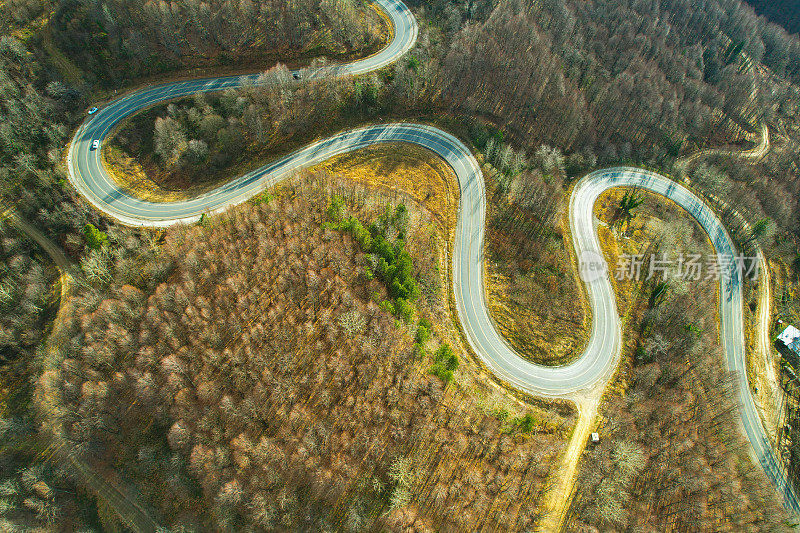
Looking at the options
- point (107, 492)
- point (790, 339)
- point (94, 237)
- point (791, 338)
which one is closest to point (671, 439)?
point (790, 339)

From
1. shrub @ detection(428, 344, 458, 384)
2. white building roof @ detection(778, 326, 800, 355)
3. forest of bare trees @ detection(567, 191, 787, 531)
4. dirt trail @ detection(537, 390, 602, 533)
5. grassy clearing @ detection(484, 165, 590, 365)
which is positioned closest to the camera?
dirt trail @ detection(537, 390, 602, 533)

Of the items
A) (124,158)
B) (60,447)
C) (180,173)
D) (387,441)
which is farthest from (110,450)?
(124,158)

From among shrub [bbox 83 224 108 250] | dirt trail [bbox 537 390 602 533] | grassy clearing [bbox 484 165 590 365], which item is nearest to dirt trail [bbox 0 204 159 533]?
shrub [bbox 83 224 108 250]

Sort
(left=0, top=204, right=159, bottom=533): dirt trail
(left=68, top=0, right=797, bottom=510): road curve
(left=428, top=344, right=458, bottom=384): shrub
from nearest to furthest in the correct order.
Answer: (left=0, top=204, right=159, bottom=533): dirt trail → (left=428, top=344, right=458, bottom=384): shrub → (left=68, top=0, right=797, bottom=510): road curve

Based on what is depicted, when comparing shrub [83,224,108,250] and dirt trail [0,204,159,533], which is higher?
shrub [83,224,108,250]

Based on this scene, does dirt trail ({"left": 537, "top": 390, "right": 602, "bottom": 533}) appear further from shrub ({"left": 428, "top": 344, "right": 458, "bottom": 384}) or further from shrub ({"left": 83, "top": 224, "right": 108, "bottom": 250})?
shrub ({"left": 83, "top": 224, "right": 108, "bottom": 250})

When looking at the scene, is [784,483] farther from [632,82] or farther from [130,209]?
[130,209]

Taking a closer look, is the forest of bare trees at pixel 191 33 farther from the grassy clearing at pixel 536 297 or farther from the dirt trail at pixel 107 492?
the dirt trail at pixel 107 492

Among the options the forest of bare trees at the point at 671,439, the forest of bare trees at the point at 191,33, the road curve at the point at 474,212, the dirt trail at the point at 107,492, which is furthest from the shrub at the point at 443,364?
the forest of bare trees at the point at 191,33
